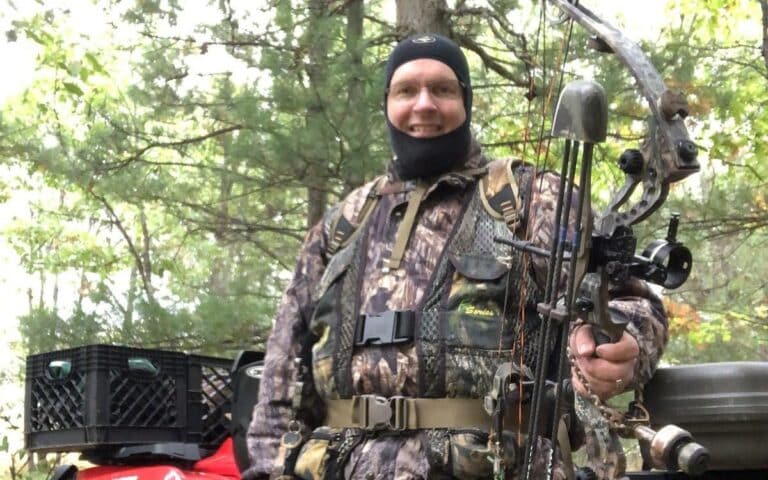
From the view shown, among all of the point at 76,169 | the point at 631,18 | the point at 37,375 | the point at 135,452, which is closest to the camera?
the point at 135,452

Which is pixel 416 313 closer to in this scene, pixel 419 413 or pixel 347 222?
pixel 419 413

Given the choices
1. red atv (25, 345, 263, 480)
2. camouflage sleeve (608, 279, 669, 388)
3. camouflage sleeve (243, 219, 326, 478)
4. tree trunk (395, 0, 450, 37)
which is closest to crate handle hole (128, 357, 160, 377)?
red atv (25, 345, 263, 480)

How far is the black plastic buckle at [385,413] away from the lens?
10.4 feet

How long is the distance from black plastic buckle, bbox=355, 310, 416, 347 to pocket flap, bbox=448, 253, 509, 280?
214 mm

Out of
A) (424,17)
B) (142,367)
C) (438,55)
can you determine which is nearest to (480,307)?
(438,55)

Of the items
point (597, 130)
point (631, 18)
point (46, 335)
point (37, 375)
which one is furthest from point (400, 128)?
point (631, 18)

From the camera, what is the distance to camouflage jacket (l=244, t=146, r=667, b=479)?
305 centimetres

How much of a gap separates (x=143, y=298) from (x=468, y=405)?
17.2ft

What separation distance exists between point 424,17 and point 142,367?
372 centimetres

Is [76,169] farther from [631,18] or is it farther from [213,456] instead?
[631,18]

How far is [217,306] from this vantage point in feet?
25.9

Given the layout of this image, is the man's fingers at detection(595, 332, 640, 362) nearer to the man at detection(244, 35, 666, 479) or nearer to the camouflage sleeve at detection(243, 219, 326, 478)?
the man at detection(244, 35, 666, 479)

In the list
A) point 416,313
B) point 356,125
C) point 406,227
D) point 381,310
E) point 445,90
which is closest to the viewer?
point 416,313

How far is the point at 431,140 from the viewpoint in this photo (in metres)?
3.55
